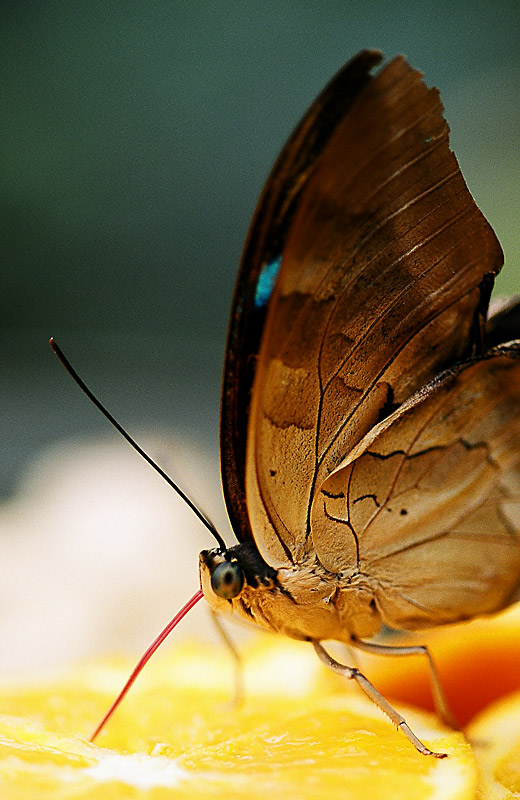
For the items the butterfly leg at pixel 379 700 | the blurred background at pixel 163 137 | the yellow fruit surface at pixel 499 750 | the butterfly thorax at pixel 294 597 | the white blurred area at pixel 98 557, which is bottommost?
the yellow fruit surface at pixel 499 750

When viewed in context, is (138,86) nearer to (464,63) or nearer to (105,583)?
(464,63)

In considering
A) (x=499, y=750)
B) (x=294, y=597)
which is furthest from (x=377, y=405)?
(x=499, y=750)

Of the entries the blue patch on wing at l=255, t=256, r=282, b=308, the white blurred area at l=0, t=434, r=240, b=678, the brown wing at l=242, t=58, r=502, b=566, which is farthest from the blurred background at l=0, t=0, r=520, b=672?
the blue patch on wing at l=255, t=256, r=282, b=308

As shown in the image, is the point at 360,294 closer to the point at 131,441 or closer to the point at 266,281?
the point at 266,281

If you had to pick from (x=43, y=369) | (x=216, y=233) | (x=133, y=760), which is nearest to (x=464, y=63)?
(x=216, y=233)

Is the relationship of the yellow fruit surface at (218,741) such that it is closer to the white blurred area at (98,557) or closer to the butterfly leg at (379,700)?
the butterfly leg at (379,700)

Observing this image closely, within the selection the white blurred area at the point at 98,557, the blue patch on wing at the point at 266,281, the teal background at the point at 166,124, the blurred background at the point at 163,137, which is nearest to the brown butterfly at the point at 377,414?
the blue patch on wing at the point at 266,281

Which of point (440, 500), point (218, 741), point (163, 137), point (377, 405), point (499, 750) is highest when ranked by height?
point (163, 137)
